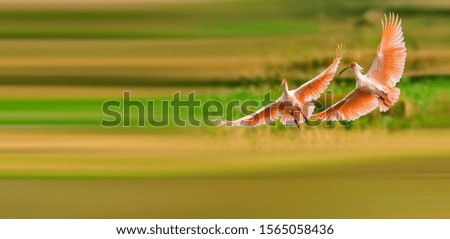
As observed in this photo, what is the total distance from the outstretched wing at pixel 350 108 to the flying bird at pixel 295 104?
6 centimetres

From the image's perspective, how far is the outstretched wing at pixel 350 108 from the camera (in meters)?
2.35

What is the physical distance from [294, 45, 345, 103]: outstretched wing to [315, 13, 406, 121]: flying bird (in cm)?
5

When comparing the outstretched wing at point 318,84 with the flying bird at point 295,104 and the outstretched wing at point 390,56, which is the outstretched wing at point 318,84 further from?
the outstretched wing at point 390,56

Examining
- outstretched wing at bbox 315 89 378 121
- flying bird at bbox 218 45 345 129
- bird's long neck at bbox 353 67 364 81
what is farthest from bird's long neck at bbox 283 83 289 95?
bird's long neck at bbox 353 67 364 81

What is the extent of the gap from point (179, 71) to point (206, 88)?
0.38 feet

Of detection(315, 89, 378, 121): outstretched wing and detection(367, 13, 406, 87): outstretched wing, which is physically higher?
detection(367, 13, 406, 87): outstretched wing

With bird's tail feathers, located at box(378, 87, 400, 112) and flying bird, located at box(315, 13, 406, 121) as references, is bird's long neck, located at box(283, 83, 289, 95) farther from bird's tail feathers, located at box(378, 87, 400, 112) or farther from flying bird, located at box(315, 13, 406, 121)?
bird's tail feathers, located at box(378, 87, 400, 112)

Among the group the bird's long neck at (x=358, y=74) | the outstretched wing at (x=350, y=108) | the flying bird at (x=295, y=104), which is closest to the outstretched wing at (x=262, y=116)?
the flying bird at (x=295, y=104)

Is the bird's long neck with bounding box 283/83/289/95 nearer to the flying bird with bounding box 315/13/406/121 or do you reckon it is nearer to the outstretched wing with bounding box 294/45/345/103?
the outstretched wing with bounding box 294/45/345/103

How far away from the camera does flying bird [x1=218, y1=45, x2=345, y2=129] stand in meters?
2.34

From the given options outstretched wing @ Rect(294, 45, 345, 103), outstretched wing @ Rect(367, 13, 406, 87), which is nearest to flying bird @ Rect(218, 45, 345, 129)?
outstretched wing @ Rect(294, 45, 345, 103)

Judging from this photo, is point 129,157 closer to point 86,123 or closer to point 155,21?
point 86,123

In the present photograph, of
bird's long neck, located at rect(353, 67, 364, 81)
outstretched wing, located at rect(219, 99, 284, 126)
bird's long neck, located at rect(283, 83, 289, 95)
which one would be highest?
bird's long neck, located at rect(353, 67, 364, 81)
